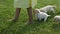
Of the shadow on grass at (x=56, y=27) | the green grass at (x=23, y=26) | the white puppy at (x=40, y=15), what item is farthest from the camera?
the white puppy at (x=40, y=15)

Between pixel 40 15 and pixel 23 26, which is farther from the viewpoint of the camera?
pixel 40 15

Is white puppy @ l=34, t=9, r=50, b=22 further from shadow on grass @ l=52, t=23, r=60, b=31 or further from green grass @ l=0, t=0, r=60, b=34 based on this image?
shadow on grass @ l=52, t=23, r=60, b=31

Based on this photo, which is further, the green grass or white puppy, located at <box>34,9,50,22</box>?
white puppy, located at <box>34,9,50,22</box>

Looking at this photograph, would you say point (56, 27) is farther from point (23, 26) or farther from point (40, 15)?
point (23, 26)

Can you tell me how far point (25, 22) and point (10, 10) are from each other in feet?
2.72

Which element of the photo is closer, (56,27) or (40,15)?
(56,27)

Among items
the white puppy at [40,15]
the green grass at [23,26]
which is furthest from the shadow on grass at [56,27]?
the white puppy at [40,15]

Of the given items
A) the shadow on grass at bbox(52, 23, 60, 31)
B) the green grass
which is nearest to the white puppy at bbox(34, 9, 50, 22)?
the green grass

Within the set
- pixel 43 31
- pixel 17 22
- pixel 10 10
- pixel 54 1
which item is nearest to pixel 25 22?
pixel 17 22

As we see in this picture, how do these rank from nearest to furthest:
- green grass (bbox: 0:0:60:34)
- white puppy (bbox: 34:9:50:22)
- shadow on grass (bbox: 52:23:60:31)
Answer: green grass (bbox: 0:0:60:34), shadow on grass (bbox: 52:23:60:31), white puppy (bbox: 34:9:50:22)

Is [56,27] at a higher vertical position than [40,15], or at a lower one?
lower

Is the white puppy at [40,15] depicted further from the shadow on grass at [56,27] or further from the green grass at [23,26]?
the shadow on grass at [56,27]

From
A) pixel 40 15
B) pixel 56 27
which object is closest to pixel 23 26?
pixel 40 15

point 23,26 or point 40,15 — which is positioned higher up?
point 40,15
